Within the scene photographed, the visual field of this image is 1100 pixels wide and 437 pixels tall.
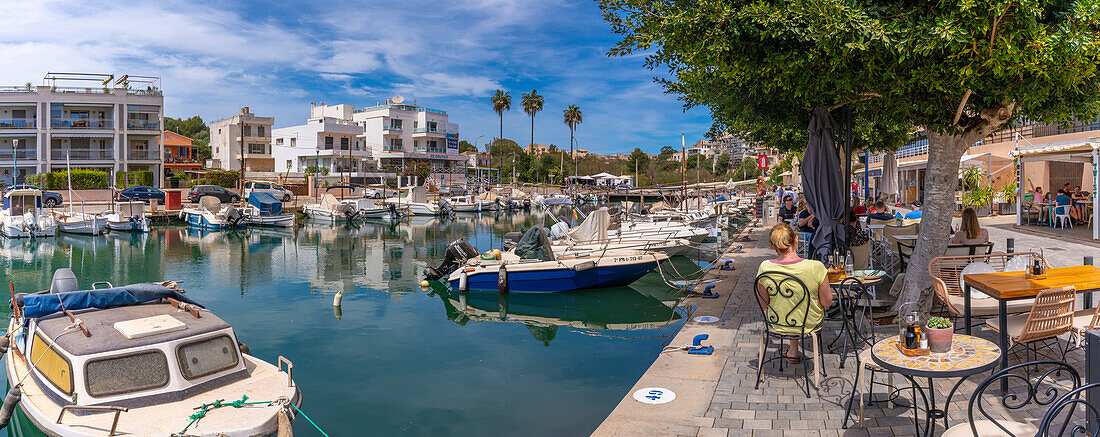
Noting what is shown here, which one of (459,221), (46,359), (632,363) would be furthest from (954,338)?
(459,221)

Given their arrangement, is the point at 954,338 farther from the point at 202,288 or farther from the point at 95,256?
the point at 95,256

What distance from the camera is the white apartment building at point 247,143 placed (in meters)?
82.1

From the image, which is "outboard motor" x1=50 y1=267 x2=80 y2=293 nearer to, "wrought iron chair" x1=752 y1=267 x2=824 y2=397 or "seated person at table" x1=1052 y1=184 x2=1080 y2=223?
"wrought iron chair" x1=752 y1=267 x2=824 y2=397

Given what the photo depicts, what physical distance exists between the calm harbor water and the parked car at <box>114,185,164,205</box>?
19.4m

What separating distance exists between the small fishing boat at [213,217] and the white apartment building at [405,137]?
39328 millimetres

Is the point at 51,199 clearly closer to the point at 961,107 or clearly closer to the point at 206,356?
the point at 206,356

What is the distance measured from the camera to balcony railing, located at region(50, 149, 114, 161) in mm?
55594

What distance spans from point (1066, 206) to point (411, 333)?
17.2 metres

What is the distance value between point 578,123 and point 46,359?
91.8m

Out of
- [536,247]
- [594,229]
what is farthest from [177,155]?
[536,247]

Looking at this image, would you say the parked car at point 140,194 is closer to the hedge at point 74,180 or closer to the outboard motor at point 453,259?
the hedge at point 74,180

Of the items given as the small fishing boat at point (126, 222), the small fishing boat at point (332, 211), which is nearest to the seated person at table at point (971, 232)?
the small fishing boat at point (126, 222)


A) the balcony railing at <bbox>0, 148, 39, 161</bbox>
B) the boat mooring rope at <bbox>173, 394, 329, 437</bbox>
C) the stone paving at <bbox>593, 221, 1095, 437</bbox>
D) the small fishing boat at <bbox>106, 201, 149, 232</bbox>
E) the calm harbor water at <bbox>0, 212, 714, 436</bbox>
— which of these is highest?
the balcony railing at <bbox>0, 148, 39, 161</bbox>

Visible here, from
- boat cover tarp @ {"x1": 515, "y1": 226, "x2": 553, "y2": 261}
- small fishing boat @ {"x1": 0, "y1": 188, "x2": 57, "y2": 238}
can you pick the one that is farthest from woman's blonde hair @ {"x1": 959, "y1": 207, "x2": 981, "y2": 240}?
small fishing boat @ {"x1": 0, "y1": 188, "x2": 57, "y2": 238}
